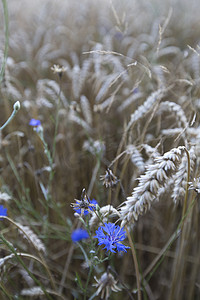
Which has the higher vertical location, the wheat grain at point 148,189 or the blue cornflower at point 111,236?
the wheat grain at point 148,189

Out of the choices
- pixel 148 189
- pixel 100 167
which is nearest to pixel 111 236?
pixel 148 189

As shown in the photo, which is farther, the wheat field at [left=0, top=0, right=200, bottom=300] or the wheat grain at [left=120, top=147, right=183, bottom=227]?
the wheat field at [left=0, top=0, right=200, bottom=300]

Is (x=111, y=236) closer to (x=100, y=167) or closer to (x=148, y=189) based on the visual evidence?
(x=148, y=189)

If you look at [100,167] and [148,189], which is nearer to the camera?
[148,189]

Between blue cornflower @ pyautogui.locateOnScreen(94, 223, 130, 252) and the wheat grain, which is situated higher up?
the wheat grain

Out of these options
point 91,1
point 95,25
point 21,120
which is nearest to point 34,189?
point 21,120

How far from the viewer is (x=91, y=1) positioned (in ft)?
9.52

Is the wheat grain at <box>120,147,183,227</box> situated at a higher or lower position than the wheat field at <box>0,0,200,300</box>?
higher

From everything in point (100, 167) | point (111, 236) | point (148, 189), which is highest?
point (148, 189)

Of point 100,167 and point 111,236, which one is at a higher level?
point 111,236

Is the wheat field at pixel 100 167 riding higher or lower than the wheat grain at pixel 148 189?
lower

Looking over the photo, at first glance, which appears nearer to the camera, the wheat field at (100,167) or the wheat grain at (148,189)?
the wheat grain at (148,189)

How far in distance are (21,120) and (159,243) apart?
0.86 metres

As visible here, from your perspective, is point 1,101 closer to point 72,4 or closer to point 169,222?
point 169,222
